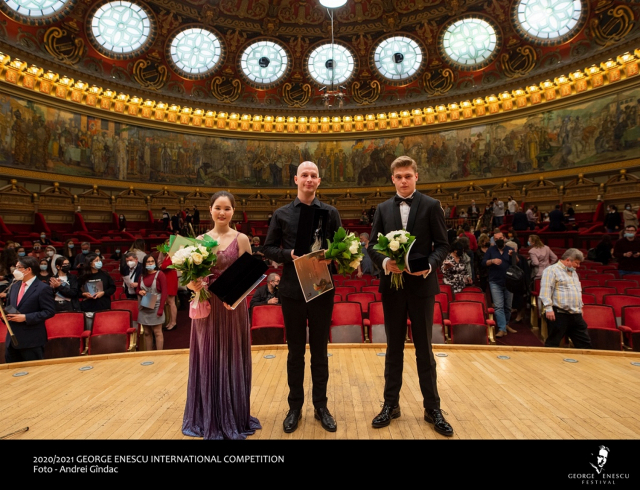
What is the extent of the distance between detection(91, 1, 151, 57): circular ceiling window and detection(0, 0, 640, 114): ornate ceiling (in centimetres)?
5

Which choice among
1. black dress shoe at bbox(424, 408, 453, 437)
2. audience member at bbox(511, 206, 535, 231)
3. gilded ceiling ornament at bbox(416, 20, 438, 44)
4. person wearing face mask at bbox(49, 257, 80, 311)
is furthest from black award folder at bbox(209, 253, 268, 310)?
gilded ceiling ornament at bbox(416, 20, 438, 44)

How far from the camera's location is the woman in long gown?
2.61m

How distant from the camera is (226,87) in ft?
72.8

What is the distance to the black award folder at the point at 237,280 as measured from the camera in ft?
7.99

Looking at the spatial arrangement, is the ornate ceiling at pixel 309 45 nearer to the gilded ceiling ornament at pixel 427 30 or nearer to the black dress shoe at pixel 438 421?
the gilded ceiling ornament at pixel 427 30

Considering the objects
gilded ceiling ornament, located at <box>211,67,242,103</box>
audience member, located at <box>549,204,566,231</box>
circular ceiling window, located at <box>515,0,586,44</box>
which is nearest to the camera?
audience member, located at <box>549,204,566,231</box>

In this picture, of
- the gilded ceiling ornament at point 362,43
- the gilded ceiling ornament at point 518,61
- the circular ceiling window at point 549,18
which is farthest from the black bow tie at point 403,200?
the gilded ceiling ornament at point 362,43

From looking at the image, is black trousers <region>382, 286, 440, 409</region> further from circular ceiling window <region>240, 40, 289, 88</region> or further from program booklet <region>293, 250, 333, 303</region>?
A: circular ceiling window <region>240, 40, 289, 88</region>

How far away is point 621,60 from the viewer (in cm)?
1578

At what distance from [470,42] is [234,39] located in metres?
13.6

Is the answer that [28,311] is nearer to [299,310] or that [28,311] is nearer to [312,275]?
[299,310]

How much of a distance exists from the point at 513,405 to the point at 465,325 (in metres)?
2.36

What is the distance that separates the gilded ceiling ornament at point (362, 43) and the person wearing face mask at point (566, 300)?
70.4 ft

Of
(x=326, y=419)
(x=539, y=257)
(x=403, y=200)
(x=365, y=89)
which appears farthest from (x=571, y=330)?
(x=365, y=89)
